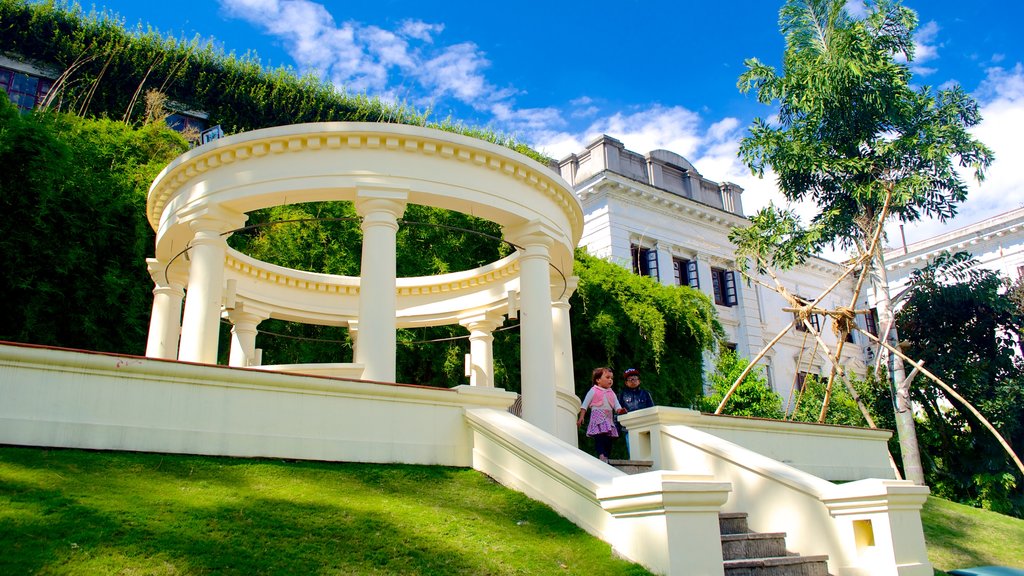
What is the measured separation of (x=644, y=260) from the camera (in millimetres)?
32844

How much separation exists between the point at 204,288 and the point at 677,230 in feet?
81.8

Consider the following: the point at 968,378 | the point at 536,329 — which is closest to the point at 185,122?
the point at 536,329

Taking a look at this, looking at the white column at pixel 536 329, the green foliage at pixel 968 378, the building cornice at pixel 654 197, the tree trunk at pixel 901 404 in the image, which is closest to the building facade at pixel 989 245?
the green foliage at pixel 968 378

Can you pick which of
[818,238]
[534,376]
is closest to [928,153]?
[818,238]

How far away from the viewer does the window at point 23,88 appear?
26672mm

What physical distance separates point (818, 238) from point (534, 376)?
1525 cm

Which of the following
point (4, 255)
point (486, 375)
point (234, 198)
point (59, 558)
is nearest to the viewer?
point (59, 558)

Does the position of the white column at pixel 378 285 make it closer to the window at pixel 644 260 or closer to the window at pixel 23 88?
the window at pixel 23 88

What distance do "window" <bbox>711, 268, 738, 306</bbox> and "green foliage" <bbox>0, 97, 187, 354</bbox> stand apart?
2399 centimetres

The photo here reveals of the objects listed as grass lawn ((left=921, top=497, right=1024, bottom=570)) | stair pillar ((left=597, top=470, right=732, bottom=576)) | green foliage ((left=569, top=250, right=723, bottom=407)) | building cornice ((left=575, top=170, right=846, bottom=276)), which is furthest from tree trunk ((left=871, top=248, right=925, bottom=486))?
stair pillar ((left=597, top=470, right=732, bottom=576))

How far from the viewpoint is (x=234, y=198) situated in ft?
40.3

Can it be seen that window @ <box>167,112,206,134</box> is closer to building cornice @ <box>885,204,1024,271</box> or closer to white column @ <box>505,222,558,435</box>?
white column @ <box>505,222,558,435</box>

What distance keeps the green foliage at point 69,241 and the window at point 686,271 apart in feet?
70.3

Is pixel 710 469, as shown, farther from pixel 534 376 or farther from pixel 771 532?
pixel 534 376
